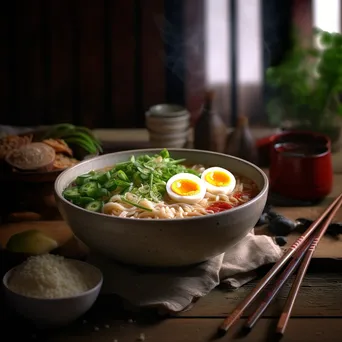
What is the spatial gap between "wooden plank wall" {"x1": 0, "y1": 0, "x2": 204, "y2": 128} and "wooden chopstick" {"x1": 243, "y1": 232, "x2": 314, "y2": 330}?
1964 mm

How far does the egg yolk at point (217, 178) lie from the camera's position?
227cm

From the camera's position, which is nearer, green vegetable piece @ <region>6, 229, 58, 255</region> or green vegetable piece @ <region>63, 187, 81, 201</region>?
green vegetable piece @ <region>63, 187, 81, 201</region>

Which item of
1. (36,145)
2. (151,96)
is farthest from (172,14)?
(36,145)

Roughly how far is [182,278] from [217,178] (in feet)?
1.31

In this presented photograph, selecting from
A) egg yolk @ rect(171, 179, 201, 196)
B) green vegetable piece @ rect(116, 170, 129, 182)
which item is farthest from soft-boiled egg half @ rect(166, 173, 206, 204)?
green vegetable piece @ rect(116, 170, 129, 182)

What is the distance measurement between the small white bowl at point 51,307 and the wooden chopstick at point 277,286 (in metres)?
0.40

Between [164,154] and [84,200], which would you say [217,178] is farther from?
[84,200]

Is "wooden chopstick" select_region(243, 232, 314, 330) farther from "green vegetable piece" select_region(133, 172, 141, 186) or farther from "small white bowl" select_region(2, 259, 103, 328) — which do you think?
"green vegetable piece" select_region(133, 172, 141, 186)

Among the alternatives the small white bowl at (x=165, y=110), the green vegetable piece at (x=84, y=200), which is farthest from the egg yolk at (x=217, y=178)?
the small white bowl at (x=165, y=110)

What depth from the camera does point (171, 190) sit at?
2.17m

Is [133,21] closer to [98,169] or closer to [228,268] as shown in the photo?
[98,169]

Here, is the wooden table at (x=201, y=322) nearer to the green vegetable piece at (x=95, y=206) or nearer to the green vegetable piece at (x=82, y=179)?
the green vegetable piece at (x=95, y=206)

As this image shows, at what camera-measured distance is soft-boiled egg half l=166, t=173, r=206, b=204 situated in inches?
84.4

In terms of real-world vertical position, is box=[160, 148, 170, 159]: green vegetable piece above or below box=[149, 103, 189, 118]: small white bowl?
above
